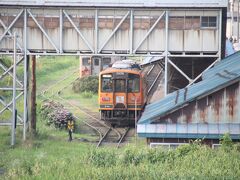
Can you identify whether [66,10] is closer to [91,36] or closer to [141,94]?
[91,36]

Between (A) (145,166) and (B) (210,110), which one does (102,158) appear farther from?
(B) (210,110)

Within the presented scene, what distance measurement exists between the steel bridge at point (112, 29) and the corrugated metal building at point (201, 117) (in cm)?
569

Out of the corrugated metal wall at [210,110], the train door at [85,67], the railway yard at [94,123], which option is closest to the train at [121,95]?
the railway yard at [94,123]

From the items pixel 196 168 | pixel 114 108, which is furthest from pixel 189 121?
pixel 114 108

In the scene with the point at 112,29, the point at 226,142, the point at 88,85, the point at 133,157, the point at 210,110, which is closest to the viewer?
the point at 133,157

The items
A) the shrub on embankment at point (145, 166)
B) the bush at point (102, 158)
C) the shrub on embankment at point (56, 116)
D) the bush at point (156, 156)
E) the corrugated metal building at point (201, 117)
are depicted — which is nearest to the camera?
the shrub on embankment at point (145, 166)

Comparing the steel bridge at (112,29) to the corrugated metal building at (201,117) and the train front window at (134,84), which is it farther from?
the corrugated metal building at (201,117)

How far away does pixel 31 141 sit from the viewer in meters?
26.3

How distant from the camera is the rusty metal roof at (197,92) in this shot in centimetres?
2100

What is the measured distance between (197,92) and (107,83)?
11552 mm

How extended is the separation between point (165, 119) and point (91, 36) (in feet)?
24.3

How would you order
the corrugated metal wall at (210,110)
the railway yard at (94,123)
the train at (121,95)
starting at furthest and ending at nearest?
the train at (121,95) → the railway yard at (94,123) → the corrugated metal wall at (210,110)

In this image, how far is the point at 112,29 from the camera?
2727 cm

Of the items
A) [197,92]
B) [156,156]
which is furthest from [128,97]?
[156,156]
